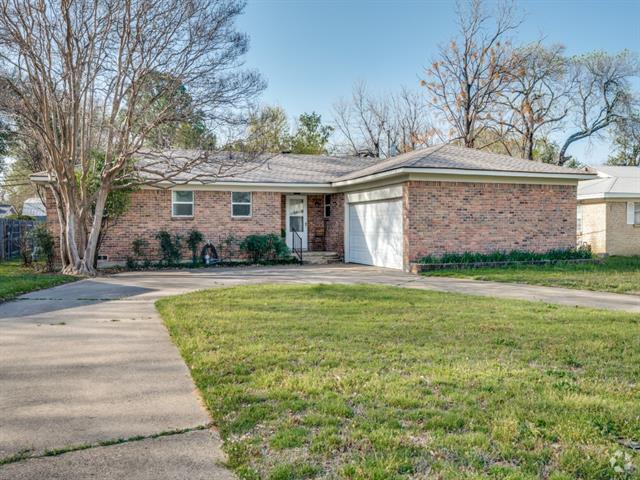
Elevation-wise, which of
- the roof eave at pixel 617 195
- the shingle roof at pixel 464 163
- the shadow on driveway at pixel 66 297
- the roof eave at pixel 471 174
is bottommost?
the shadow on driveway at pixel 66 297

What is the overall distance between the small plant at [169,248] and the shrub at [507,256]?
7.98 meters

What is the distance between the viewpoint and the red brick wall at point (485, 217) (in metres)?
15.1

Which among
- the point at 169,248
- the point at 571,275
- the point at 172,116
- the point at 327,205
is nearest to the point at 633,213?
the point at 571,275

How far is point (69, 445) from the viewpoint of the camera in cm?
342

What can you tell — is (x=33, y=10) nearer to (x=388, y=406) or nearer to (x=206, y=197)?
(x=206, y=197)

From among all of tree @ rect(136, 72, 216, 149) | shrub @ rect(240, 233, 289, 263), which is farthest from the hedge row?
tree @ rect(136, 72, 216, 149)

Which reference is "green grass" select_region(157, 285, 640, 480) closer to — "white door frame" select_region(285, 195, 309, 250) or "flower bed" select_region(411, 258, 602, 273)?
"flower bed" select_region(411, 258, 602, 273)

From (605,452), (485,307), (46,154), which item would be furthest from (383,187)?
(605,452)

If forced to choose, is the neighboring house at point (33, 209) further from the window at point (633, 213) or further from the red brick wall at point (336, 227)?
the window at point (633, 213)

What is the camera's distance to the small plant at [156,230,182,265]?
1742 cm

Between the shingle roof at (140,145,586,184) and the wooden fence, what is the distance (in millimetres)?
6453

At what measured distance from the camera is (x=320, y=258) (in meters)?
19.1

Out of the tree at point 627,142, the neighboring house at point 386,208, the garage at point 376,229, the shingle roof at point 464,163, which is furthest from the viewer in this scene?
the tree at point 627,142

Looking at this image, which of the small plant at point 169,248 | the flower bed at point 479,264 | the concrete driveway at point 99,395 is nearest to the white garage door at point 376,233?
the flower bed at point 479,264
